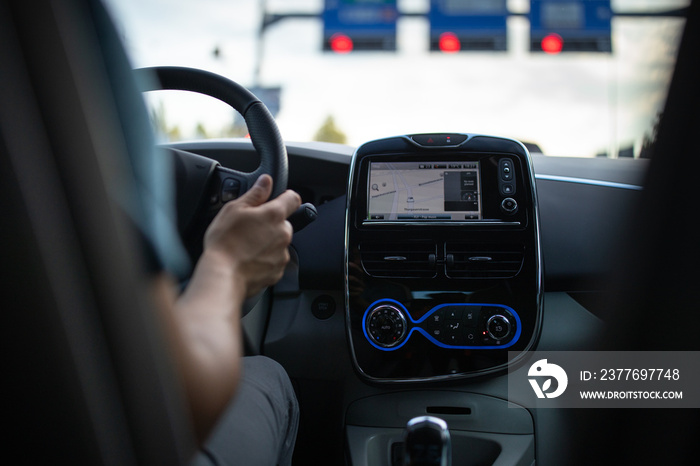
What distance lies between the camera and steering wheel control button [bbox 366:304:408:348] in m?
2.34

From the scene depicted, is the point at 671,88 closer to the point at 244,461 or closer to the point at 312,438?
the point at 244,461

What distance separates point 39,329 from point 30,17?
0.39m

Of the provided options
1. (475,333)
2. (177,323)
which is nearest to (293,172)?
(475,333)

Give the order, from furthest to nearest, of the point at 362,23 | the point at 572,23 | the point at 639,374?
the point at 362,23 < the point at 572,23 < the point at 639,374

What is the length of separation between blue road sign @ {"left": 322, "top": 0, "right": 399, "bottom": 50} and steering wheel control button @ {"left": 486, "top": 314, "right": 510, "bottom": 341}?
3653mm

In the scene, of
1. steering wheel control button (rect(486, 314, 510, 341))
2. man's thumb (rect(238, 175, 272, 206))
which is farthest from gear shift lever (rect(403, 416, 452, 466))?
steering wheel control button (rect(486, 314, 510, 341))

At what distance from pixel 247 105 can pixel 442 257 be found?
3.46 ft

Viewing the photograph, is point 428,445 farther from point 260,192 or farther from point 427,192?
point 427,192

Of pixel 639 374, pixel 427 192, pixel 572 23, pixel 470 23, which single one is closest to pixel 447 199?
pixel 427 192

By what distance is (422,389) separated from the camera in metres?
2.37

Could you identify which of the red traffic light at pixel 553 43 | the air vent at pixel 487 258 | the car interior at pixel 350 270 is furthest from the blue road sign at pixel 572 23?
the air vent at pixel 487 258

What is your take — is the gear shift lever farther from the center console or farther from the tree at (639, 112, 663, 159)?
the center console

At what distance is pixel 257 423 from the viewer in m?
1.45

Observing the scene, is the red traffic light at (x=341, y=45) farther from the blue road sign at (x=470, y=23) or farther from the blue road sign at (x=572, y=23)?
the blue road sign at (x=572, y=23)
